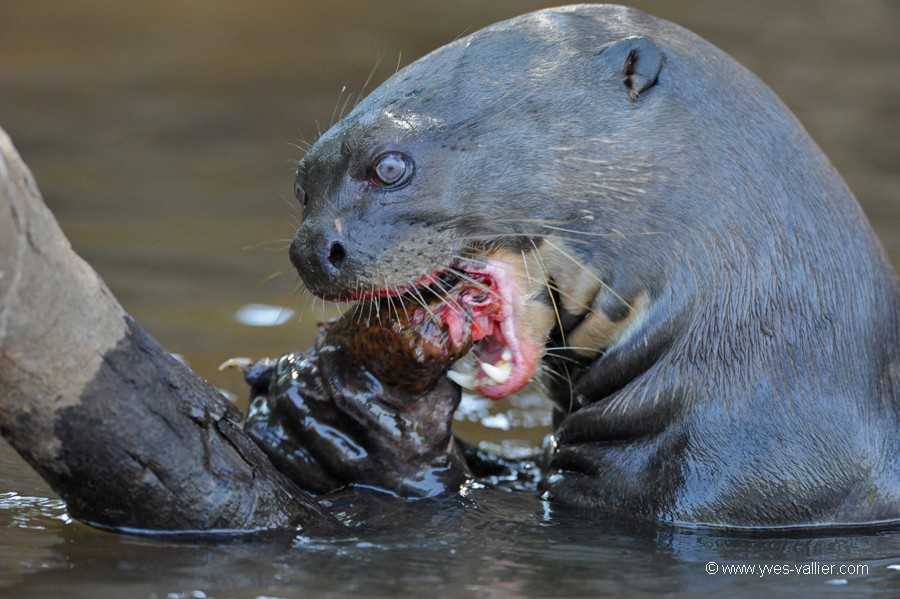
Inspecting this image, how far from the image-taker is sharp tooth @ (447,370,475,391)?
3.60m

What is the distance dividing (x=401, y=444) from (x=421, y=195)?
23.7 inches

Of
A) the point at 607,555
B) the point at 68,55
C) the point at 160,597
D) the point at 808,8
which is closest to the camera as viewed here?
the point at 160,597

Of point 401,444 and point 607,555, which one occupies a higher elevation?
point 401,444

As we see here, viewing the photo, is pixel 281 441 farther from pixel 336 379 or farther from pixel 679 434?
pixel 679 434

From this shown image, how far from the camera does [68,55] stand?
33.2 ft

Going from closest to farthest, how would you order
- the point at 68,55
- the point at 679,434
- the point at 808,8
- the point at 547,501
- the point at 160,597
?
the point at 160,597, the point at 679,434, the point at 547,501, the point at 68,55, the point at 808,8

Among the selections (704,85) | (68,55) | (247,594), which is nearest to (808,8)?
(68,55)

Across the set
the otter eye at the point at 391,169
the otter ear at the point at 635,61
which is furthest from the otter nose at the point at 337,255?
the otter ear at the point at 635,61

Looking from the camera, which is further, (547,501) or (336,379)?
(547,501)

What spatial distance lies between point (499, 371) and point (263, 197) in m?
4.28

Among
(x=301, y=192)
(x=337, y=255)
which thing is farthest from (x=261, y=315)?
(x=337, y=255)

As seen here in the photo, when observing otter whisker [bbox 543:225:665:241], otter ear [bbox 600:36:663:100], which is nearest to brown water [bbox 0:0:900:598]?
otter whisker [bbox 543:225:665:241]

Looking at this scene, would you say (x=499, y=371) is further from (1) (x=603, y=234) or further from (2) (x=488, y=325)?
(1) (x=603, y=234)

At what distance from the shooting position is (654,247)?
11.7 ft
